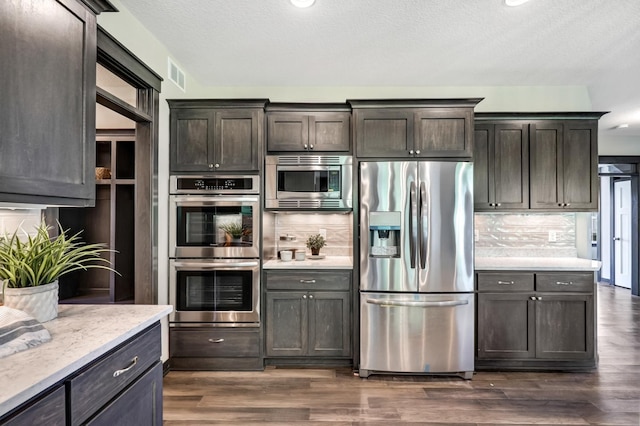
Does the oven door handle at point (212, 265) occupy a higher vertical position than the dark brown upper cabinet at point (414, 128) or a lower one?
lower

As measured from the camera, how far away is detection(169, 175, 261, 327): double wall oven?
127 inches

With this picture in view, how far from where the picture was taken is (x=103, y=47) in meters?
2.26

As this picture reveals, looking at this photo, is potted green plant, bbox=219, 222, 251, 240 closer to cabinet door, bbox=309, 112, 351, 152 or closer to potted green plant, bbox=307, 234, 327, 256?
potted green plant, bbox=307, 234, 327, 256

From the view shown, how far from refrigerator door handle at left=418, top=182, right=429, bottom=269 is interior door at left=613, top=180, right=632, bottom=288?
601 centimetres

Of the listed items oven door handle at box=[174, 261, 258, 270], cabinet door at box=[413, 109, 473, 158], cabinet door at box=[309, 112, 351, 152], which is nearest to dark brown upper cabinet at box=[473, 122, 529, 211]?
cabinet door at box=[413, 109, 473, 158]

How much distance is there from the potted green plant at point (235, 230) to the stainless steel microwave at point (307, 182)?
1.02 ft

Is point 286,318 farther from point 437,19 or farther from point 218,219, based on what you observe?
point 437,19

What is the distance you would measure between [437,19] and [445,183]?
1280 millimetres

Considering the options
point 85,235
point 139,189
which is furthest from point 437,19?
point 85,235

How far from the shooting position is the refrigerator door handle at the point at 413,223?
10.1 ft

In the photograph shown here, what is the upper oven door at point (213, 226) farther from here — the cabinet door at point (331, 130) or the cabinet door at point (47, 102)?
the cabinet door at point (47, 102)

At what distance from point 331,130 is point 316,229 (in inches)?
42.3

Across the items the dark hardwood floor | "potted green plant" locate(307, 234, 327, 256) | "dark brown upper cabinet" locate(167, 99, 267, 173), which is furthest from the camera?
"potted green plant" locate(307, 234, 327, 256)

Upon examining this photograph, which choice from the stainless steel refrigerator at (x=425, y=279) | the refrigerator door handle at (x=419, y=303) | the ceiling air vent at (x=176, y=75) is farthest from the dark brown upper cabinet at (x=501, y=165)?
the ceiling air vent at (x=176, y=75)
